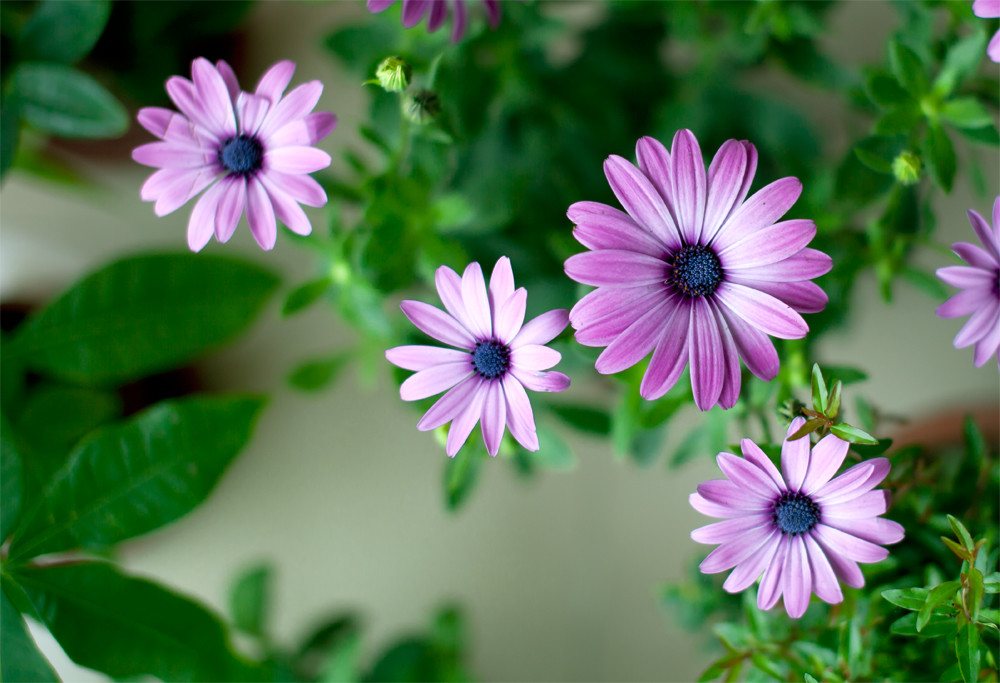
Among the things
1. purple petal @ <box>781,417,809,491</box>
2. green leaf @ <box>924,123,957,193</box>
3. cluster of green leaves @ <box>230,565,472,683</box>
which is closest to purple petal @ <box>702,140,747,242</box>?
purple petal @ <box>781,417,809,491</box>

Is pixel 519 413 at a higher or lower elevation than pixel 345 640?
higher

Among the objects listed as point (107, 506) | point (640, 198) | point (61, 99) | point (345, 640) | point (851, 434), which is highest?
point (61, 99)

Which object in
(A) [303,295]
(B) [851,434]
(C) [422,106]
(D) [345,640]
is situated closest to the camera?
(B) [851,434]

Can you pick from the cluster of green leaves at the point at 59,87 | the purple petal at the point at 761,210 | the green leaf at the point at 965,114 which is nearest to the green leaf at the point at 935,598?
the purple petal at the point at 761,210

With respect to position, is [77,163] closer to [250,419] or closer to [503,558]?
[250,419]

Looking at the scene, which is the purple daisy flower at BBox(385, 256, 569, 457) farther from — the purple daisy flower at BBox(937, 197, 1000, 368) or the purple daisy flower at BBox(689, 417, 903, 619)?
the purple daisy flower at BBox(937, 197, 1000, 368)

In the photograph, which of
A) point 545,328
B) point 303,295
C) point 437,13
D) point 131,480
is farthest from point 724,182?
point 131,480

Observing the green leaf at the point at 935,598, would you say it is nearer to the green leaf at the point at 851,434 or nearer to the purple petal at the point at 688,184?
the green leaf at the point at 851,434

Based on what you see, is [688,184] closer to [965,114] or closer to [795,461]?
[795,461]
